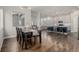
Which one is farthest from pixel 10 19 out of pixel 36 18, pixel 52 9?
pixel 52 9

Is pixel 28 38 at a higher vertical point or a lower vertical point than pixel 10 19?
lower

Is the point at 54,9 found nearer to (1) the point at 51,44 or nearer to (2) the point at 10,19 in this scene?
(1) the point at 51,44

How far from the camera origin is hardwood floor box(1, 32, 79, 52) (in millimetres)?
2496

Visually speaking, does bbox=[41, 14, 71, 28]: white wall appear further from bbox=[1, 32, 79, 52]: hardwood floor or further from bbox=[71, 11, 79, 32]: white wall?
bbox=[1, 32, 79, 52]: hardwood floor

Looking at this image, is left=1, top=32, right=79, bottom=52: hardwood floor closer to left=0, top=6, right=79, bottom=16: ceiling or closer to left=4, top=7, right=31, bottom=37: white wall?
left=4, top=7, right=31, bottom=37: white wall

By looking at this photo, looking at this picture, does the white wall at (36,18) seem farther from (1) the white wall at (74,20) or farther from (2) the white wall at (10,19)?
(1) the white wall at (74,20)

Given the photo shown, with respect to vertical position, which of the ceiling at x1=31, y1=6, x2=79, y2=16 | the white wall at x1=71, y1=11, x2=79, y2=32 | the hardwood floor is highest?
the ceiling at x1=31, y1=6, x2=79, y2=16

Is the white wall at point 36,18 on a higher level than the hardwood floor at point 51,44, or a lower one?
higher

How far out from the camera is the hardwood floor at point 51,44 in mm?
2496

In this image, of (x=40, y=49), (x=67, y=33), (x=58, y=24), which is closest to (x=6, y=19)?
(x=40, y=49)

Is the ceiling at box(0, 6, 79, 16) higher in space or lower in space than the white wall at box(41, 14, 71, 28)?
higher

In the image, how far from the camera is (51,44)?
2.53 metres

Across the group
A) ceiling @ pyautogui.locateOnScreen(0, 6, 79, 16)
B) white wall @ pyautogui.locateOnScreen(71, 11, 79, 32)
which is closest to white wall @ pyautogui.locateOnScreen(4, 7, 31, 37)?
ceiling @ pyautogui.locateOnScreen(0, 6, 79, 16)

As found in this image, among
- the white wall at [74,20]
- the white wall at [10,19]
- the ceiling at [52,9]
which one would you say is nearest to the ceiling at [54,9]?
the ceiling at [52,9]
